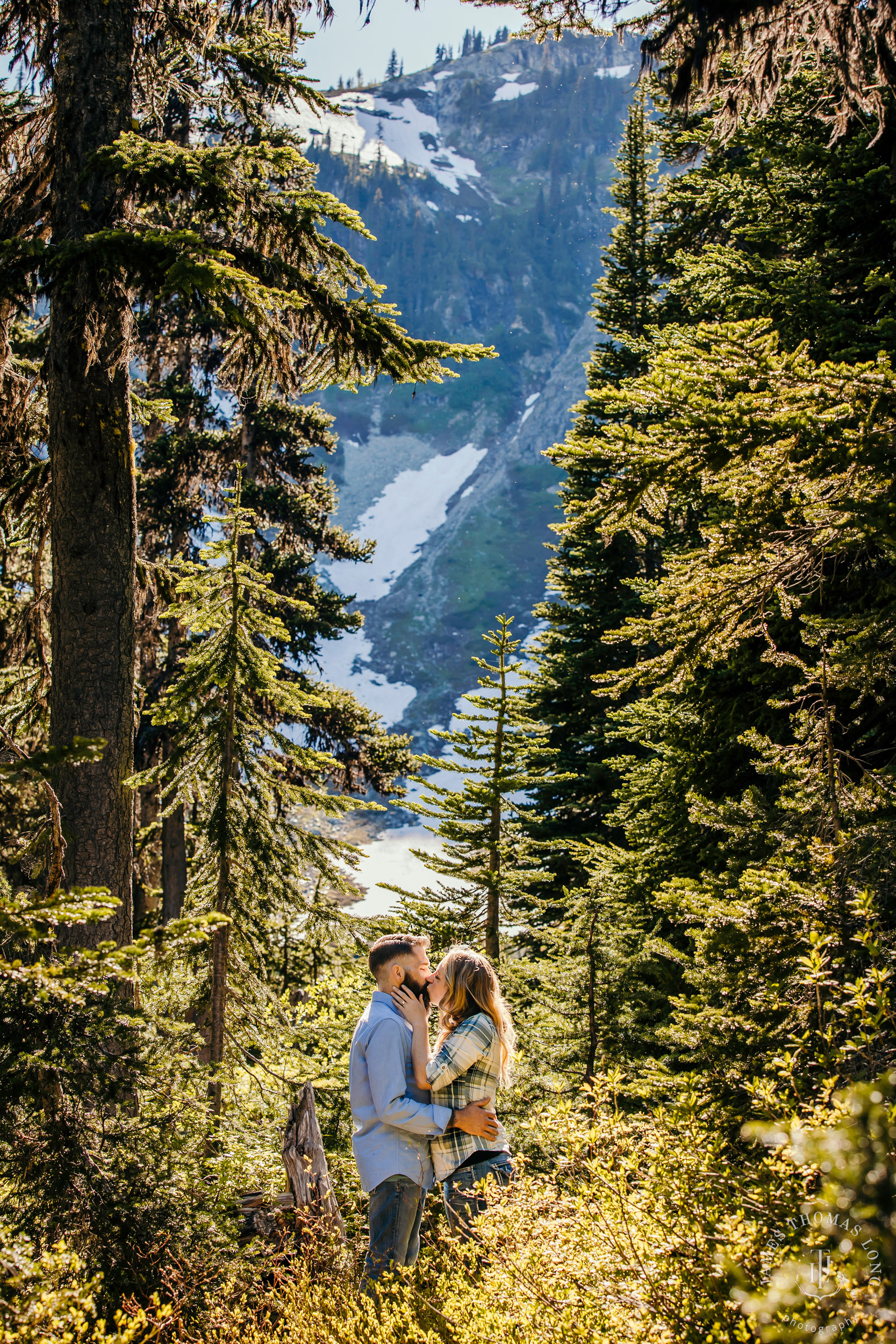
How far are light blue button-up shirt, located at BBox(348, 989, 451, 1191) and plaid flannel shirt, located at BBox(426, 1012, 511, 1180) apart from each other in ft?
0.25

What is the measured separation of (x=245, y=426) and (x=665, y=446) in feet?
36.6

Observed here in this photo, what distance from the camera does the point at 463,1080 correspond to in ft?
12.8

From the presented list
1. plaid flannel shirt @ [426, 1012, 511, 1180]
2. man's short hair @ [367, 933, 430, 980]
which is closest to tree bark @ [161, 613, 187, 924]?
man's short hair @ [367, 933, 430, 980]

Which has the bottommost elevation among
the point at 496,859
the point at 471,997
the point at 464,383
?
the point at 471,997

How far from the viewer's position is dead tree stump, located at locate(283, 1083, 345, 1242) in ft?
15.1

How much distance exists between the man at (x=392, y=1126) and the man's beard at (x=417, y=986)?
11 cm

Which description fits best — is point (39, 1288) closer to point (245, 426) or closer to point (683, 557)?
point (683, 557)

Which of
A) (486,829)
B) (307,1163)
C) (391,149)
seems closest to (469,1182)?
(307,1163)

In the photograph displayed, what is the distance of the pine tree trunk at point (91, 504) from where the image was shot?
5.11 m

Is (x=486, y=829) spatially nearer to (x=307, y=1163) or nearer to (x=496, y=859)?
(x=496, y=859)

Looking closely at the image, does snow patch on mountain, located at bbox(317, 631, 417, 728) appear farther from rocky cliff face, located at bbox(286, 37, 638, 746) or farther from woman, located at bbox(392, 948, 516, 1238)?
woman, located at bbox(392, 948, 516, 1238)

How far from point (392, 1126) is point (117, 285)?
4.87m

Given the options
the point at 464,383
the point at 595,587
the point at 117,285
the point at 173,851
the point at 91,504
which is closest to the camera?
the point at 117,285

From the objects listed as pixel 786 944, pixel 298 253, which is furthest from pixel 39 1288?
pixel 298 253
